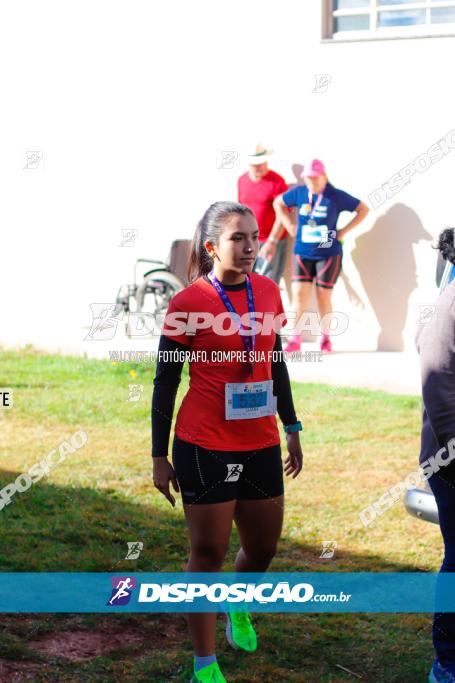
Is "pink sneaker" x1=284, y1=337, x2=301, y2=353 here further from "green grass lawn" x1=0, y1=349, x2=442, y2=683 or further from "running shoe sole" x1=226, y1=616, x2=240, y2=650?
"running shoe sole" x1=226, y1=616, x2=240, y2=650

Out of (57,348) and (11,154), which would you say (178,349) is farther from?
(11,154)

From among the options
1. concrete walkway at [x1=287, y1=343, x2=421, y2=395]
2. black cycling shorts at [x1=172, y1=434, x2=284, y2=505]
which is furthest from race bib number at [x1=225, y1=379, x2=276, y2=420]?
concrete walkway at [x1=287, y1=343, x2=421, y2=395]

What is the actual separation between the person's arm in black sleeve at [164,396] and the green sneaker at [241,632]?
0.94 metres

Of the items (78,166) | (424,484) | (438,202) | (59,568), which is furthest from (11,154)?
(424,484)

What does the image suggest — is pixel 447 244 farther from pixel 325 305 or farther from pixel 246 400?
pixel 325 305

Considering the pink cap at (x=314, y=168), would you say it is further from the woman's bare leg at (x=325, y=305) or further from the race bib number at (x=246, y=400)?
the race bib number at (x=246, y=400)

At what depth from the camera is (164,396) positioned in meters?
4.14

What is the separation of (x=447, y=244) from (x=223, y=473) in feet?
3.76

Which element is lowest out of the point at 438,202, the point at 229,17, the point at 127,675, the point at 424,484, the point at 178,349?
the point at 127,675

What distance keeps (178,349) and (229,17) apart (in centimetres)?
857

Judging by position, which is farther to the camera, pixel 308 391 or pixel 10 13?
pixel 10 13

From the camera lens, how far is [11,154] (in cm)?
1307

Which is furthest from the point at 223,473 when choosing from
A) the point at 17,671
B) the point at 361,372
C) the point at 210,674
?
the point at 361,372

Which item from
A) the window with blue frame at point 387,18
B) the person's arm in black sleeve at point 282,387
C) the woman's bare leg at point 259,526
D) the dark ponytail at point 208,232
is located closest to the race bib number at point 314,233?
the window with blue frame at point 387,18
